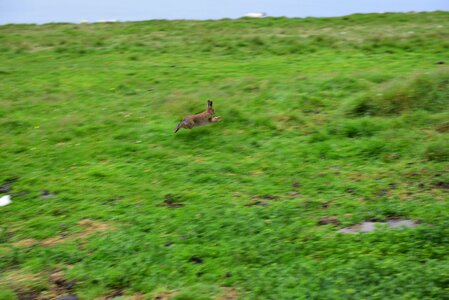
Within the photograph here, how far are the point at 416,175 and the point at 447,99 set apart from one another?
3096 mm

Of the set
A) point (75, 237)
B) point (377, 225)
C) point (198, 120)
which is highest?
point (198, 120)

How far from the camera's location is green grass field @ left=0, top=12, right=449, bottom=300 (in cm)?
583

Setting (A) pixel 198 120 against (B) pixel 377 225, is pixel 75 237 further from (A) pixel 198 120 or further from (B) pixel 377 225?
(A) pixel 198 120

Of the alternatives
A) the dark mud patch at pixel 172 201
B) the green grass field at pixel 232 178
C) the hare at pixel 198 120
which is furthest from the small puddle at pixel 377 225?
the hare at pixel 198 120

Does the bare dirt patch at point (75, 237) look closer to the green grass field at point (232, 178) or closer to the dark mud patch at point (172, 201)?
the green grass field at point (232, 178)

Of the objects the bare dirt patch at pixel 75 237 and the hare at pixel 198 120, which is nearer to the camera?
the bare dirt patch at pixel 75 237

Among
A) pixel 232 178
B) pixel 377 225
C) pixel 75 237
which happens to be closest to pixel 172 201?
pixel 232 178

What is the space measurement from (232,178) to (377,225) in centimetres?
244

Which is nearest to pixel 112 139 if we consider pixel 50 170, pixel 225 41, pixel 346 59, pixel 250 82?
pixel 50 170

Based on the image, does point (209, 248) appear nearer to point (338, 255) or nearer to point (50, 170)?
point (338, 255)

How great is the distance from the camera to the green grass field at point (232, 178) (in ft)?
19.1

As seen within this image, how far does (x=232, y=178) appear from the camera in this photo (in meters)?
8.28

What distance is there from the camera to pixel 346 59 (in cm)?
1539

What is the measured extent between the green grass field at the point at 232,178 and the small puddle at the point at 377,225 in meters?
0.10
